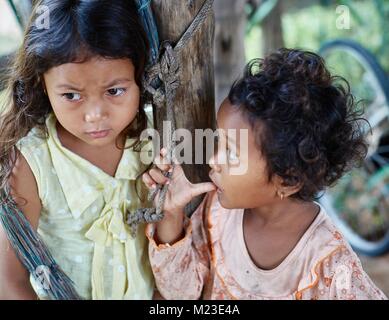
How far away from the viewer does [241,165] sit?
1.13m

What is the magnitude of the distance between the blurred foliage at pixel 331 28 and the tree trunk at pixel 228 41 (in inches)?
43.2

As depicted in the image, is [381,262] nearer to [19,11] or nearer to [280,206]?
[280,206]

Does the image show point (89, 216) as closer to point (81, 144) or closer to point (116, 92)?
point (81, 144)

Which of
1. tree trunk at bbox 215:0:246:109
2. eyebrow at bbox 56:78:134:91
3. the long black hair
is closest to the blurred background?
tree trunk at bbox 215:0:246:109

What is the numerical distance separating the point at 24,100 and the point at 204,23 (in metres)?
0.40

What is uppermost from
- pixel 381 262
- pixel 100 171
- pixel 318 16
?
pixel 318 16

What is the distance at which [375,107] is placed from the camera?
2.78 metres

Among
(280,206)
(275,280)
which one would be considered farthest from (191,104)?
(275,280)

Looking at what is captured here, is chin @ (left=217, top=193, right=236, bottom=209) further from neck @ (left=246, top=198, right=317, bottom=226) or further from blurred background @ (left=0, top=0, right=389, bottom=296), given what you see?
blurred background @ (left=0, top=0, right=389, bottom=296)

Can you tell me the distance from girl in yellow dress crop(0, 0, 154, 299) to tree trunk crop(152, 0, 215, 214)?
0.06 meters

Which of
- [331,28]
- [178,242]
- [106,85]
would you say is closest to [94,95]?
[106,85]

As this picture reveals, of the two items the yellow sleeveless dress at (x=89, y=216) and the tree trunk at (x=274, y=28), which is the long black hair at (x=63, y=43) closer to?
the yellow sleeveless dress at (x=89, y=216)

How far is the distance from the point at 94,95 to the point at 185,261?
424mm

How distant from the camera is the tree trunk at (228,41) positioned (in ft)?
5.94
